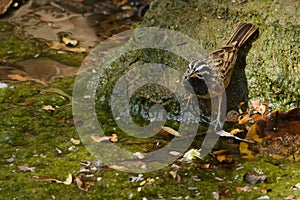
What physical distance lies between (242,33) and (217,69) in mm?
514

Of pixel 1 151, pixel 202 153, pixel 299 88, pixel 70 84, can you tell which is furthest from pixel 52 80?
pixel 299 88

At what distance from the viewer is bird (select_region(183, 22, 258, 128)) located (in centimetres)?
559

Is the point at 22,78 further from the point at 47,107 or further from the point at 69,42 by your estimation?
the point at 69,42

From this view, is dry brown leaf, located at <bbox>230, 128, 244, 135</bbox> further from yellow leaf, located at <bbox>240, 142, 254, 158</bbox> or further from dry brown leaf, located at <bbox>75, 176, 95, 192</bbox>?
dry brown leaf, located at <bbox>75, 176, 95, 192</bbox>

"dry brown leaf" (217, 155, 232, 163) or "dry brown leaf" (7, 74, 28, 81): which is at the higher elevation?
"dry brown leaf" (217, 155, 232, 163)

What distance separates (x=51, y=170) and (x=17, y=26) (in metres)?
3.87

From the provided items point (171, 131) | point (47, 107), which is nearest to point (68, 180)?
→ point (171, 131)

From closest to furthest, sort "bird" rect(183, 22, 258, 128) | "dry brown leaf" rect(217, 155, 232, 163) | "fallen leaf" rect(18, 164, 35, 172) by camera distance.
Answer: "fallen leaf" rect(18, 164, 35, 172)
"dry brown leaf" rect(217, 155, 232, 163)
"bird" rect(183, 22, 258, 128)

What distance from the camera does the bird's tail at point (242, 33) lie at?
19.4 ft

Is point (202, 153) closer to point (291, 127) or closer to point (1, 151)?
point (291, 127)

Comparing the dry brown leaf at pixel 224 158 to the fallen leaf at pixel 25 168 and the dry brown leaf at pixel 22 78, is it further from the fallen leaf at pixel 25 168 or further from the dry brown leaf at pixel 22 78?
the dry brown leaf at pixel 22 78

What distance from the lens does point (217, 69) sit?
5.71 m

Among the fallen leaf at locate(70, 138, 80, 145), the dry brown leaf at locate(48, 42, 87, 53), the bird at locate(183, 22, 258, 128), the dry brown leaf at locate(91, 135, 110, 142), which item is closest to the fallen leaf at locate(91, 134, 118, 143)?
the dry brown leaf at locate(91, 135, 110, 142)

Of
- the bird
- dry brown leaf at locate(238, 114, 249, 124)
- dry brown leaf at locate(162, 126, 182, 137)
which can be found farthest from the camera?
dry brown leaf at locate(238, 114, 249, 124)
